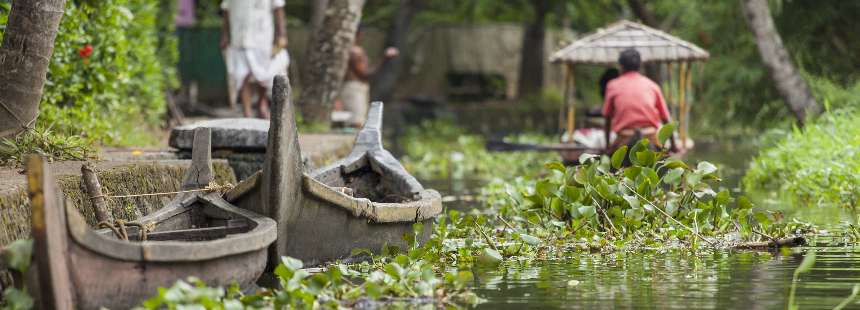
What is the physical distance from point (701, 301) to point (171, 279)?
91.7 inches

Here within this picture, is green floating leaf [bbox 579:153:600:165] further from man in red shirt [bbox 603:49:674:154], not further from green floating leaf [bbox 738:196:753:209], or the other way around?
man in red shirt [bbox 603:49:674:154]

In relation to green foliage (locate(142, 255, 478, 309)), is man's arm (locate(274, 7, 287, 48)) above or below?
above

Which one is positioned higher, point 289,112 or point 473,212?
point 289,112

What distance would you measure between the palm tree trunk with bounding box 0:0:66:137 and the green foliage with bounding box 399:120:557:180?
816 centimetres

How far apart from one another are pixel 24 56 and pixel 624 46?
26.2ft

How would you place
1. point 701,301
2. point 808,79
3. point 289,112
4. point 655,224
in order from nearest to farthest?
1. point 701,301
2. point 289,112
3. point 655,224
4. point 808,79

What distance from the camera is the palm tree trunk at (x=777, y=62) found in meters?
15.8

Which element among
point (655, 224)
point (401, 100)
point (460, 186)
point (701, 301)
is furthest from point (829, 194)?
point (401, 100)

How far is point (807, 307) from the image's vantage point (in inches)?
240

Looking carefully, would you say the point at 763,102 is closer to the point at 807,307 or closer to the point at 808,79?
the point at 808,79

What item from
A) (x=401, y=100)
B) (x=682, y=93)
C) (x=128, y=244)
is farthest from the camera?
(x=401, y=100)

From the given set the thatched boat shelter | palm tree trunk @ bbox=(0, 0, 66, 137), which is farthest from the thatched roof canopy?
palm tree trunk @ bbox=(0, 0, 66, 137)

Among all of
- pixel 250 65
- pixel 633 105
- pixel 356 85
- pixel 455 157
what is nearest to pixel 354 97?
pixel 356 85

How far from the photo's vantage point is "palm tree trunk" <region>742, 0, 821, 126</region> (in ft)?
51.7
